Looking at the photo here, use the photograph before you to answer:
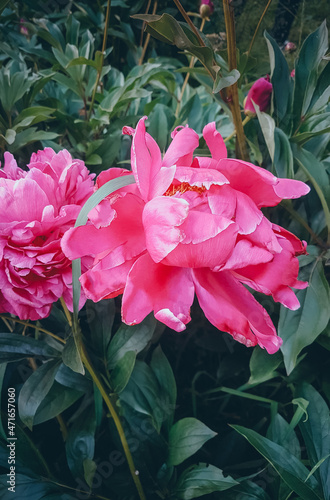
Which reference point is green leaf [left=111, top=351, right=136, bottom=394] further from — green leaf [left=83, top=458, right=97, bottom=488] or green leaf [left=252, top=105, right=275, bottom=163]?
green leaf [left=252, top=105, right=275, bottom=163]

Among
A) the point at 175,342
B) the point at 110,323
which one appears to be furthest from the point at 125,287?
the point at 175,342

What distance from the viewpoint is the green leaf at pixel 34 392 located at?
490 millimetres

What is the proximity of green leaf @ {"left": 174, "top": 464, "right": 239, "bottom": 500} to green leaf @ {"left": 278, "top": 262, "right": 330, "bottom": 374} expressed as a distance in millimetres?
161

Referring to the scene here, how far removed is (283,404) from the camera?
2.08 feet

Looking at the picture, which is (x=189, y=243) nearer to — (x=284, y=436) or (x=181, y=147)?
(x=181, y=147)

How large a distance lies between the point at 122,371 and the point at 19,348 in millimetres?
133

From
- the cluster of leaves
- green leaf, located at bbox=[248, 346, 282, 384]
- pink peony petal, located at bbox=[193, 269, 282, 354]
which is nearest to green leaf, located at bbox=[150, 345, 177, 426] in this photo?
the cluster of leaves

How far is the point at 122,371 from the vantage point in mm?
526

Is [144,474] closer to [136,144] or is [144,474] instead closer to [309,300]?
[309,300]

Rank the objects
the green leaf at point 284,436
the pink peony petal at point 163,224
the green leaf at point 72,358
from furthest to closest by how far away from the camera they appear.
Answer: the green leaf at point 284,436, the green leaf at point 72,358, the pink peony petal at point 163,224

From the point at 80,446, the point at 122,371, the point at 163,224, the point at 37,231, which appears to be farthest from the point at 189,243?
the point at 80,446

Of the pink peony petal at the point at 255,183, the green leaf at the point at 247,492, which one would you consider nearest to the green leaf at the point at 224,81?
the pink peony petal at the point at 255,183

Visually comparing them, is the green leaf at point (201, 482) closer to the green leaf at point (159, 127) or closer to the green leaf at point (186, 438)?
the green leaf at point (186, 438)

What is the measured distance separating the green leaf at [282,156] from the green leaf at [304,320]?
14 cm
